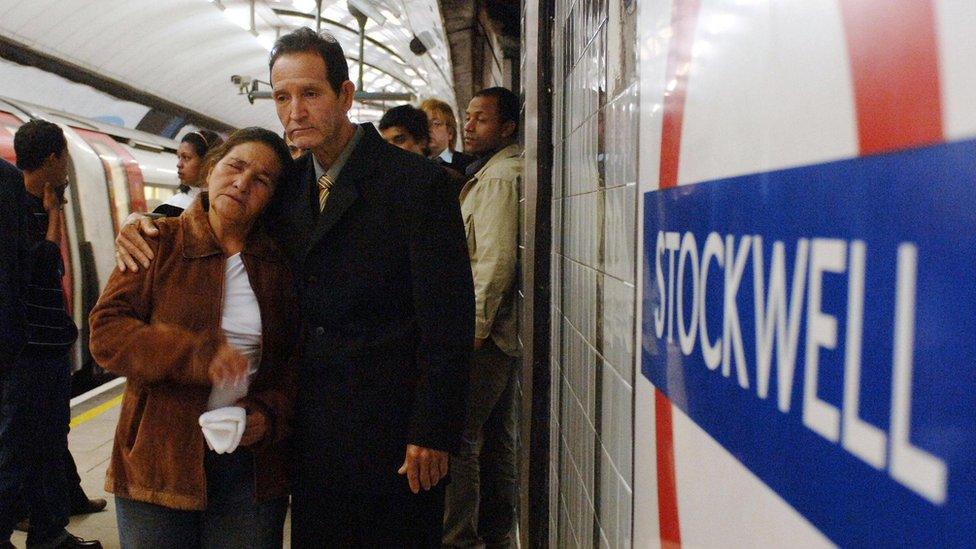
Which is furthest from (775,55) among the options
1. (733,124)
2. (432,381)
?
(432,381)

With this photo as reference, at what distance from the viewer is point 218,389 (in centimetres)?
189

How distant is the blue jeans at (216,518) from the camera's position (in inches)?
74.9

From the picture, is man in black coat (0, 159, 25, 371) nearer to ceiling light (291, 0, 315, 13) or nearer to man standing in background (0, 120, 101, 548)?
man standing in background (0, 120, 101, 548)

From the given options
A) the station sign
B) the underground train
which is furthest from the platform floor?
the station sign

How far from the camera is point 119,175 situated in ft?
27.8

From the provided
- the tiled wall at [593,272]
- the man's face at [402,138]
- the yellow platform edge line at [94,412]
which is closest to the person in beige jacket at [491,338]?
the man's face at [402,138]

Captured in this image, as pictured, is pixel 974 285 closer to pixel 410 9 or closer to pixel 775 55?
pixel 775 55

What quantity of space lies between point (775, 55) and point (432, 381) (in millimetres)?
1468

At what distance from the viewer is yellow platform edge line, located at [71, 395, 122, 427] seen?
19.7 feet

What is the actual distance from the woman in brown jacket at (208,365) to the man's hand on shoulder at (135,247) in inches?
0.9

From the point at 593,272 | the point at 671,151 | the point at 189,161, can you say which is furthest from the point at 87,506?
the point at 671,151

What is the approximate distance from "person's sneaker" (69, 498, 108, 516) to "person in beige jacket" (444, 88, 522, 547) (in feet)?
6.53

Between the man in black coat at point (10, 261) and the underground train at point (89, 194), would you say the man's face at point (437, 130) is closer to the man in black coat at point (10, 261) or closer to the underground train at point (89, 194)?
the man in black coat at point (10, 261)

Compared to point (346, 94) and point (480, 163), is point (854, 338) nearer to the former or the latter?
point (346, 94)
